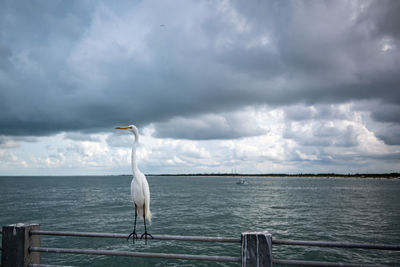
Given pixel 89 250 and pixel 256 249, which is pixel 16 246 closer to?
pixel 89 250

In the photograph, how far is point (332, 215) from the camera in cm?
2781

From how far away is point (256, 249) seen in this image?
3326 millimetres

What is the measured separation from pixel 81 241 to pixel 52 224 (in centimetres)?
902

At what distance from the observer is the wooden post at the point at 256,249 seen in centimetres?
329

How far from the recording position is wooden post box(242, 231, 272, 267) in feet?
10.8

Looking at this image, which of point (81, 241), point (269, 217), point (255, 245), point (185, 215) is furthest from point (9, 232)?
point (269, 217)

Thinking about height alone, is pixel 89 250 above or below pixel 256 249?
below

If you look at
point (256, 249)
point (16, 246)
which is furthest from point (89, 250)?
point (256, 249)

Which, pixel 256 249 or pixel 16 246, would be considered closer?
pixel 256 249

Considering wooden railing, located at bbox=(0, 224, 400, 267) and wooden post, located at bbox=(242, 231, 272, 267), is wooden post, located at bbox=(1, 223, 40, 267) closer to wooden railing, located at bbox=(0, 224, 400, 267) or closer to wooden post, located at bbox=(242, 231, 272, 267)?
wooden railing, located at bbox=(0, 224, 400, 267)

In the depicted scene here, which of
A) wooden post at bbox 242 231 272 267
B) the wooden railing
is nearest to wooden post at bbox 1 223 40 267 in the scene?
the wooden railing

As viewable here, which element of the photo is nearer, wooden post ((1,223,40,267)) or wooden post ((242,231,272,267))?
wooden post ((242,231,272,267))

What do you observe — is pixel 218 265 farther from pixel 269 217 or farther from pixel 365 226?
pixel 365 226

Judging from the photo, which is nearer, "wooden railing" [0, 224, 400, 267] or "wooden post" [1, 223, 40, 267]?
"wooden railing" [0, 224, 400, 267]
